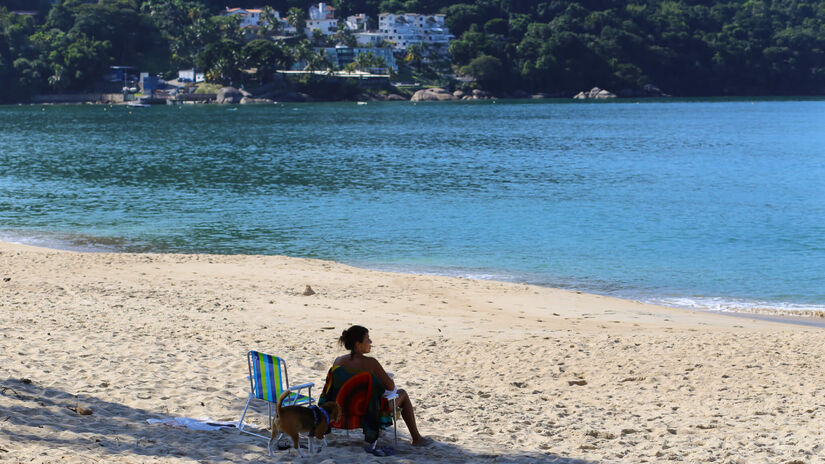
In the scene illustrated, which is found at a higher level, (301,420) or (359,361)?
(359,361)

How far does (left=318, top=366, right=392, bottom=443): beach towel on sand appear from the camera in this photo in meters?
6.61

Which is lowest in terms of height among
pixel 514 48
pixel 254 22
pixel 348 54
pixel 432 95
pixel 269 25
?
pixel 432 95

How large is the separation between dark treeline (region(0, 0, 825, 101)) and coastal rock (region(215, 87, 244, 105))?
12.4 ft

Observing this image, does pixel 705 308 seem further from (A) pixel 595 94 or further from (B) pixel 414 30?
(B) pixel 414 30

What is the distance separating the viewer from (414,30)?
620 ft

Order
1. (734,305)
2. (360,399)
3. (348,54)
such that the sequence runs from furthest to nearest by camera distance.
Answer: (348,54)
(734,305)
(360,399)

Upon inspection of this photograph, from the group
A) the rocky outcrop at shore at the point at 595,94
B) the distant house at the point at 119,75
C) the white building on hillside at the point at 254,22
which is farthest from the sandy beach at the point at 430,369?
the white building on hillside at the point at 254,22

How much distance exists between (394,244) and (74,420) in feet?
52.3

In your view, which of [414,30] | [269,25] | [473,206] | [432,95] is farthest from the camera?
[414,30]

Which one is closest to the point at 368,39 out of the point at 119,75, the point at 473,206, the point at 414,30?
the point at 414,30

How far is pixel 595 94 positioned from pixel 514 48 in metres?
19.7

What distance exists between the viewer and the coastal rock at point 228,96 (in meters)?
153

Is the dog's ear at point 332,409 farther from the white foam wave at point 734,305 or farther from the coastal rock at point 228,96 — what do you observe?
the coastal rock at point 228,96

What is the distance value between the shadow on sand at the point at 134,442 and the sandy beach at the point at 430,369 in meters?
0.02
